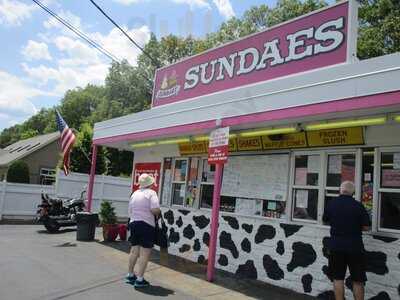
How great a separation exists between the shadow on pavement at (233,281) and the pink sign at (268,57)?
403 centimetres

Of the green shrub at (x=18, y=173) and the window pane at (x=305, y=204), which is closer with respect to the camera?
the window pane at (x=305, y=204)

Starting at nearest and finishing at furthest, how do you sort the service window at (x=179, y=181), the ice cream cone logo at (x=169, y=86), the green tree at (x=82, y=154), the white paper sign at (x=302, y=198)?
the white paper sign at (x=302, y=198) → the service window at (x=179, y=181) → the ice cream cone logo at (x=169, y=86) → the green tree at (x=82, y=154)

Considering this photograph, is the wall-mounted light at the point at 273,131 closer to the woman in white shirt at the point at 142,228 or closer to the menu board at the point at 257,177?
the menu board at the point at 257,177

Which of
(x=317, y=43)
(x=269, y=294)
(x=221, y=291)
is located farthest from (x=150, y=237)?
(x=317, y=43)

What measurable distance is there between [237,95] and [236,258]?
3319 mm

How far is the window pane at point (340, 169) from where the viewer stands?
8.09m

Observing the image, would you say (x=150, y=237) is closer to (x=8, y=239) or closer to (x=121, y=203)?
(x=8, y=239)

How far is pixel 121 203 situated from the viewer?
67.9 ft

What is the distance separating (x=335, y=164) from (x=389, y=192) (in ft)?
3.89

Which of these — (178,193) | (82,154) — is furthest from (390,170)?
(82,154)

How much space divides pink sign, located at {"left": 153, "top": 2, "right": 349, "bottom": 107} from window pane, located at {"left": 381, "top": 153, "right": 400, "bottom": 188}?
6.29ft

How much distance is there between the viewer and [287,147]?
9.20 meters

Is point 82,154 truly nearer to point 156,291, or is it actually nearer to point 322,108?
point 156,291

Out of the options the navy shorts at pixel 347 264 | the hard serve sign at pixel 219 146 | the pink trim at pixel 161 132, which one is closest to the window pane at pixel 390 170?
the navy shorts at pixel 347 264
